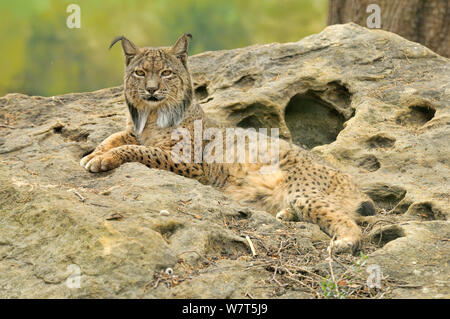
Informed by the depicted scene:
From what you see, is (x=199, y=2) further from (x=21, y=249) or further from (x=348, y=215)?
(x=21, y=249)

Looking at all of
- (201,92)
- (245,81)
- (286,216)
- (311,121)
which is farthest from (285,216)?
(201,92)

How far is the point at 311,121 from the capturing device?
727cm

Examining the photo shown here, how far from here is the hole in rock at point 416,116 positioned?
6.43 m

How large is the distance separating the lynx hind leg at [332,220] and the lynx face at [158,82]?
62.5 inches

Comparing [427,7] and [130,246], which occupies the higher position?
[427,7]

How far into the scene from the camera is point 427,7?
7.96 metres

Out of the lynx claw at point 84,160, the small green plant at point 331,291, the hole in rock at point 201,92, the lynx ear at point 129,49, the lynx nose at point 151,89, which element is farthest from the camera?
the hole in rock at point 201,92

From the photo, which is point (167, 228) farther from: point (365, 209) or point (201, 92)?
point (201, 92)

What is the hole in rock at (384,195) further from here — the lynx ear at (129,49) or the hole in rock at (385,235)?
the lynx ear at (129,49)

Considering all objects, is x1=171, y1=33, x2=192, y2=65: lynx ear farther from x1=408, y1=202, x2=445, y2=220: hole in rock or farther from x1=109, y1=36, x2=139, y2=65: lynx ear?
x1=408, y1=202, x2=445, y2=220: hole in rock

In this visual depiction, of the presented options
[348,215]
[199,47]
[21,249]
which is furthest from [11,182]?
[199,47]

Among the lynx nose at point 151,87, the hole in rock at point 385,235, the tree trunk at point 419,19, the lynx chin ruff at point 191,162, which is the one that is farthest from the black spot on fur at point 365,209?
the tree trunk at point 419,19

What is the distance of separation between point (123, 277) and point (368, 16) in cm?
631

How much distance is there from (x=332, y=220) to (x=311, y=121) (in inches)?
105
